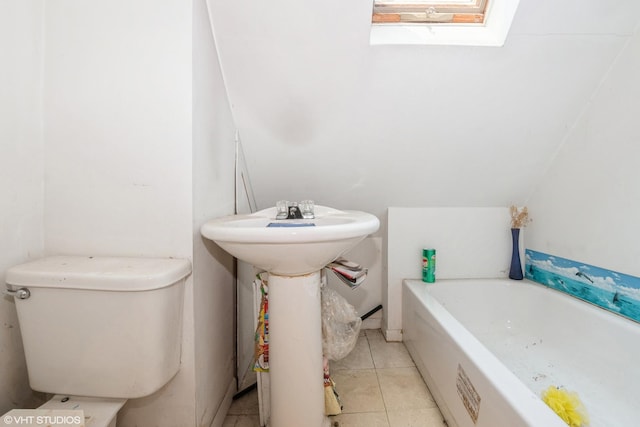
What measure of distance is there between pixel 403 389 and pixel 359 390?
0.63ft

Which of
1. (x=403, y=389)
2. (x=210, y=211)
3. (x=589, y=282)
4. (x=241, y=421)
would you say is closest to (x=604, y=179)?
(x=589, y=282)

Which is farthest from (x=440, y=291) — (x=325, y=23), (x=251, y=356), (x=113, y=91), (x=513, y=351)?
(x=113, y=91)

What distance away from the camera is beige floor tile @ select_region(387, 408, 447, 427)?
40.6 inches

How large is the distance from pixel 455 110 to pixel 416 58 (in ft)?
0.95

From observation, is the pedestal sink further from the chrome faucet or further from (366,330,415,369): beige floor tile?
(366,330,415,369): beige floor tile

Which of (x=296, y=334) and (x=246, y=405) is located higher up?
(x=296, y=334)

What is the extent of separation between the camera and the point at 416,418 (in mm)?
1057

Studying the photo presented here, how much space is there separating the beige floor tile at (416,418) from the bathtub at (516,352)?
0.13ft

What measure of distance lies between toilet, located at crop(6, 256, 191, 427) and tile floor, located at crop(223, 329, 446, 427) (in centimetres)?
52

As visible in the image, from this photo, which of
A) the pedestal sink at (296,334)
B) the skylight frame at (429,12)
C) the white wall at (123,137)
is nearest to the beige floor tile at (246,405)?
the pedestal sink at (296,334)

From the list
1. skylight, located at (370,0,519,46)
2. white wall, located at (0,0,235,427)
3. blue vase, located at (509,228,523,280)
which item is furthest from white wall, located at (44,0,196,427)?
blue vase, located at (509,228,523,280)

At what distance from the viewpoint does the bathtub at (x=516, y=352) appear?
769mm

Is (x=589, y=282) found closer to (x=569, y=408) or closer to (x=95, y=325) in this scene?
(x=569, y=408)

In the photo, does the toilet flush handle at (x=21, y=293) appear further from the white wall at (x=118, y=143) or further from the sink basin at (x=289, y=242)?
the sink basin at (x=289, y=242)
